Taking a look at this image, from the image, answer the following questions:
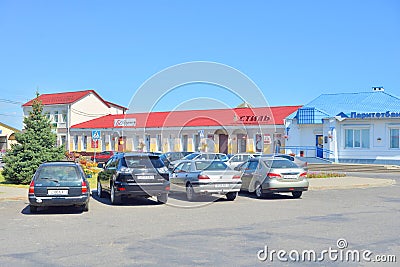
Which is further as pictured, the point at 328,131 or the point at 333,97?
the point at 333,97

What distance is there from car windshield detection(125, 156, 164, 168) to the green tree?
26.5 feet

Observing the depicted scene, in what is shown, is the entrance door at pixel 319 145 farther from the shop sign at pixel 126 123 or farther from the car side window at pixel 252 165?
the car side window at pixel 252 165

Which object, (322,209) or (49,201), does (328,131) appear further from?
(49,201)

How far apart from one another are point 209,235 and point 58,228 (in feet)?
11.5

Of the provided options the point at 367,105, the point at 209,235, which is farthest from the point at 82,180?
the point at 367,105

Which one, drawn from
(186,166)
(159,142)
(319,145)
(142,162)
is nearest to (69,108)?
(159,142)

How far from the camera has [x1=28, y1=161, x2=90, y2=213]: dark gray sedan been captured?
41.2 feet

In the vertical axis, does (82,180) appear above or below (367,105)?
below

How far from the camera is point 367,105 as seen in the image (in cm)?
4284

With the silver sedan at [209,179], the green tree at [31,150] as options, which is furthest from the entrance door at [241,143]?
the silver sedan at [209,179]

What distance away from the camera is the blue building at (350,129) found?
3905 cm

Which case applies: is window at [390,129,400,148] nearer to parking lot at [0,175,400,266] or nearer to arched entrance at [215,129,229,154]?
arched entrance at [215,129,229,154]

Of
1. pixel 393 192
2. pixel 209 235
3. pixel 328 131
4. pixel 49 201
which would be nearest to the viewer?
pixel 209 235

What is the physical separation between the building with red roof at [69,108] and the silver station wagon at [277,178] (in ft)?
156
